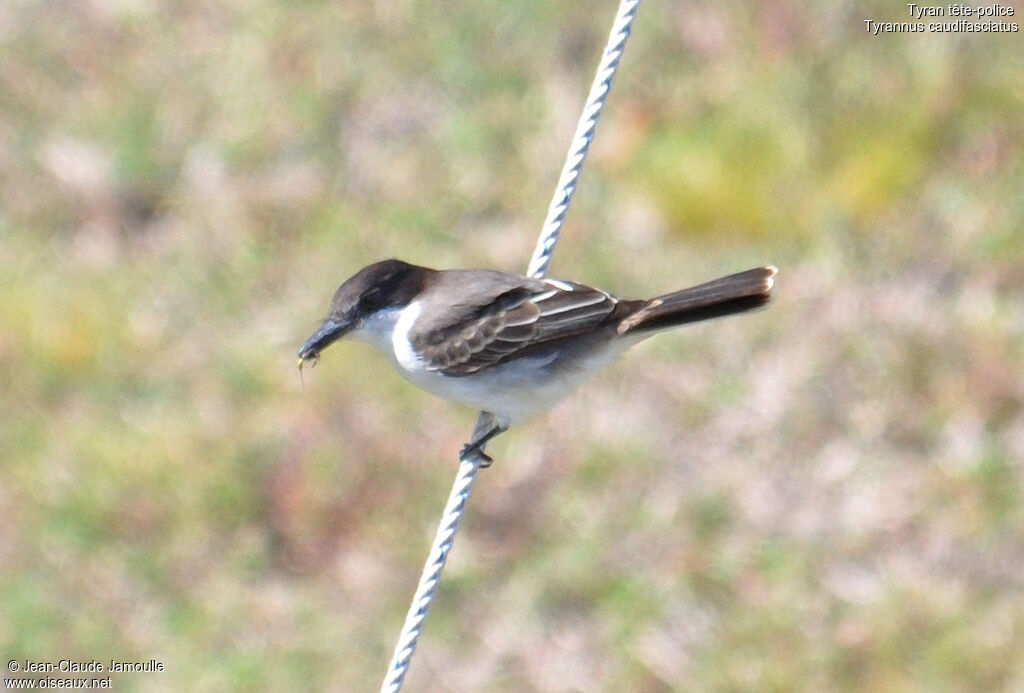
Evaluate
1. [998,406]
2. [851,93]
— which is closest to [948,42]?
[851,93]

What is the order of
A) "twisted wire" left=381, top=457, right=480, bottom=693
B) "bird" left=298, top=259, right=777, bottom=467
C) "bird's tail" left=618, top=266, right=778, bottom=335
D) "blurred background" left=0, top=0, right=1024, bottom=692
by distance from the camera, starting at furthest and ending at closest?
1. "blurred background" left=0, top=0, right=1024, bottom=692
2. "bird" left=298, top=259, right=777, bottom=467
3. "bird's tail" left=618, top=266, right=778, bottom=335
4. "twisted wire" left=381, top=457, right=480, bottom=693

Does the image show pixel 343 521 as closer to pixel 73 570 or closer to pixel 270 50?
pixel 73 570

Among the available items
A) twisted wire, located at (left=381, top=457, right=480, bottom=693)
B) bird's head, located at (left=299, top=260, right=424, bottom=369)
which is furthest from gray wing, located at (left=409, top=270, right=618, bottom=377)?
twisted wire, located at (left=381, top=457, right=480, bottom=693)

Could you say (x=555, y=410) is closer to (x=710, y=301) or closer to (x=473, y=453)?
(x=473, y=453)

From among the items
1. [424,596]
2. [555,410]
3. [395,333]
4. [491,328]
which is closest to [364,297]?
[395,333]

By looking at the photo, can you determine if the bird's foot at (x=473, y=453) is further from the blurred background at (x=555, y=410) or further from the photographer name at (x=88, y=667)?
the photographer name at (x=88, y=667)

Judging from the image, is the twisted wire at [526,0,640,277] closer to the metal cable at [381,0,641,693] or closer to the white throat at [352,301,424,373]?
the metal cable at [381,0,641,693]
